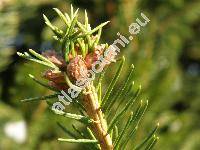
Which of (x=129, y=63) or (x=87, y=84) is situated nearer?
(x=87, y=84)

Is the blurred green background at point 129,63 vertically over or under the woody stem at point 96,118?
under

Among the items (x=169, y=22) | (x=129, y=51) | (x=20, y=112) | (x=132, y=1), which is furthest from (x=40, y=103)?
(x=169, y=22)

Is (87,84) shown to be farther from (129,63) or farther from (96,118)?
(129,63)

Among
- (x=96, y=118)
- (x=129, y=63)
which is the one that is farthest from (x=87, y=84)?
(x=129, y=63)

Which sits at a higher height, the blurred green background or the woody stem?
the woody stem

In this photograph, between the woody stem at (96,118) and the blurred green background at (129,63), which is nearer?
the woody stem at (96,118)

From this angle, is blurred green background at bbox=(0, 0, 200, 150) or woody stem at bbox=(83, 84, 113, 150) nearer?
woody stem at bbox=(83, 84, 113, 150)

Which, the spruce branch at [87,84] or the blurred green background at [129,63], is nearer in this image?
the spruce branch at [87,84]

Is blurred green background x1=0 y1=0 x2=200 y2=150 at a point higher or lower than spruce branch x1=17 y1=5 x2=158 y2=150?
lower

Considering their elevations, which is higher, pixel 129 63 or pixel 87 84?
pixel 87 84
